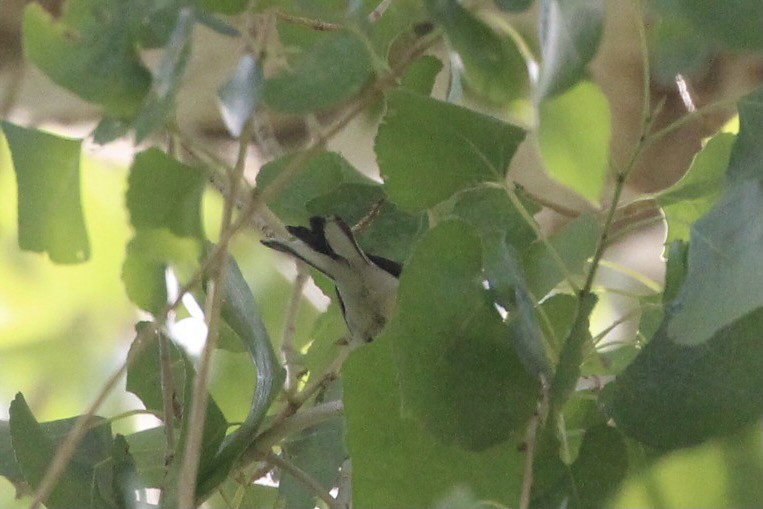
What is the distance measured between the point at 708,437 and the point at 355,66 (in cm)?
A: 20

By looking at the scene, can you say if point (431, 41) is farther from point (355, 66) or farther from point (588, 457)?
point (588, 457)

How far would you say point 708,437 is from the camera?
33 centimetres

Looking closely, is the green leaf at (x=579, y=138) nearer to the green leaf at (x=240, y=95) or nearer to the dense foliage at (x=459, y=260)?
the dense foliage at (x=459, y=260)

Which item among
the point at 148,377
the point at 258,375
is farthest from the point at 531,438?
the point at 148,377

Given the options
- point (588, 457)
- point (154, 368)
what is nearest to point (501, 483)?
point (588, 457)

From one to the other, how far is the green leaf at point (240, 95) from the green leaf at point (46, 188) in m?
0.14

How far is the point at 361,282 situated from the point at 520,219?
0.10 metres

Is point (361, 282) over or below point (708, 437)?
over

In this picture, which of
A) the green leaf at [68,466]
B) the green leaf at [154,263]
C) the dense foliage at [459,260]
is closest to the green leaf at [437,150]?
the dense foliage at [459,260]

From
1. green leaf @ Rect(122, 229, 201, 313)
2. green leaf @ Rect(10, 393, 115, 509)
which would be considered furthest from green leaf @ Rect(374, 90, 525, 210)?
green leaf @ Rect(10, 393, 115, 509)

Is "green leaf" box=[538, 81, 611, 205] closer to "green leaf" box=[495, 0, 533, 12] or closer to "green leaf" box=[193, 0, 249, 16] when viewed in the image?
"green leaf" box=[495, 0, 533, 12]

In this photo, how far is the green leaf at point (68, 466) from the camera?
0.41 m

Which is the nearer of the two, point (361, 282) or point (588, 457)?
point (588, 457)

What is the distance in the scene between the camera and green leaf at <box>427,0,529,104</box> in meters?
0.32
